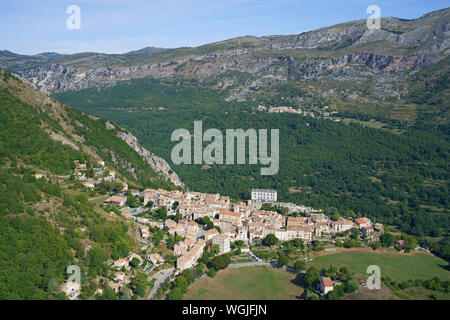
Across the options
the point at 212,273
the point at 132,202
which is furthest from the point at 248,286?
the point at 132,202

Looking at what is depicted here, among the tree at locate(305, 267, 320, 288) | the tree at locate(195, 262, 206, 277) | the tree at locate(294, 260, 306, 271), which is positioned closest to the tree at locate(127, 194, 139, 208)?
the tree at locate(195, 262, 206, 277)

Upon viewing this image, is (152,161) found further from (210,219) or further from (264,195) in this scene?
(210,219)

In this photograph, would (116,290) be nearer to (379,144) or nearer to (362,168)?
(362,168)

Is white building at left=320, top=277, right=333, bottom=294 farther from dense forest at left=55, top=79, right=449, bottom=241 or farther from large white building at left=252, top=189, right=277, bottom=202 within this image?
dense forest at left=55, top=79, right=449, bottom=241

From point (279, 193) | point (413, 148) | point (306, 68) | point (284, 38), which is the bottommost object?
point (279, 193)

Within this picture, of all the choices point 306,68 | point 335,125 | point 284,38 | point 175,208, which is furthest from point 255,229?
point 284,38

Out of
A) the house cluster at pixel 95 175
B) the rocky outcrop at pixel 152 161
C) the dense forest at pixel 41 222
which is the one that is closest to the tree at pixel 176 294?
the dense forest at pixel 41 222
